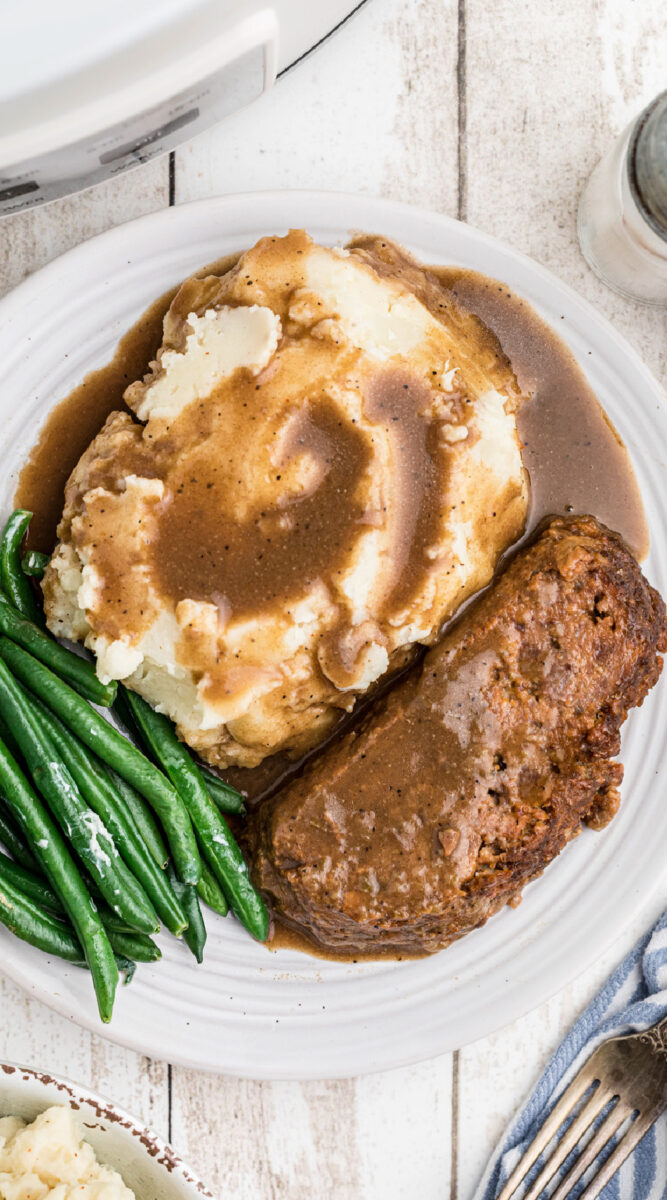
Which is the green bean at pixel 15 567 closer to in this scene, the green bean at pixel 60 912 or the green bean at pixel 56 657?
the green bean at pixel 56 657

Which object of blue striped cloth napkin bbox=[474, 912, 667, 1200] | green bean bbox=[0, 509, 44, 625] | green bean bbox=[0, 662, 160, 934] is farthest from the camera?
blue striped cloth napkin bbox=[474, 912, 667, 1200]

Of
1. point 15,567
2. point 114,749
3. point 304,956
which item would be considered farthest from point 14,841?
point 304,956

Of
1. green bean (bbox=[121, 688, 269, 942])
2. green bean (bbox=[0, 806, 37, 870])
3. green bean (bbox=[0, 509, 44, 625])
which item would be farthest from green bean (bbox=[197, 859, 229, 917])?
green bean (bbox=[0, 509, 44, 625])

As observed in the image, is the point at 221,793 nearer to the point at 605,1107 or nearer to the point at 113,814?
the point at 113,814

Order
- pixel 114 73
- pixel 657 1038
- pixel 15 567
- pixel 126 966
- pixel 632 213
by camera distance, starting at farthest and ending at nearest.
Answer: pixel 657 1038 < pixel 632 213 < pixel 126 966 < pixel 15 567 < pixel 114 73

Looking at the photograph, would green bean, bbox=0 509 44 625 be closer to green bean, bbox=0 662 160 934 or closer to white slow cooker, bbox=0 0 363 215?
green bean, bbox=0 662 160 934

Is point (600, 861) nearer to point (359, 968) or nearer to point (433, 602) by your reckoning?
point (359, 968)
